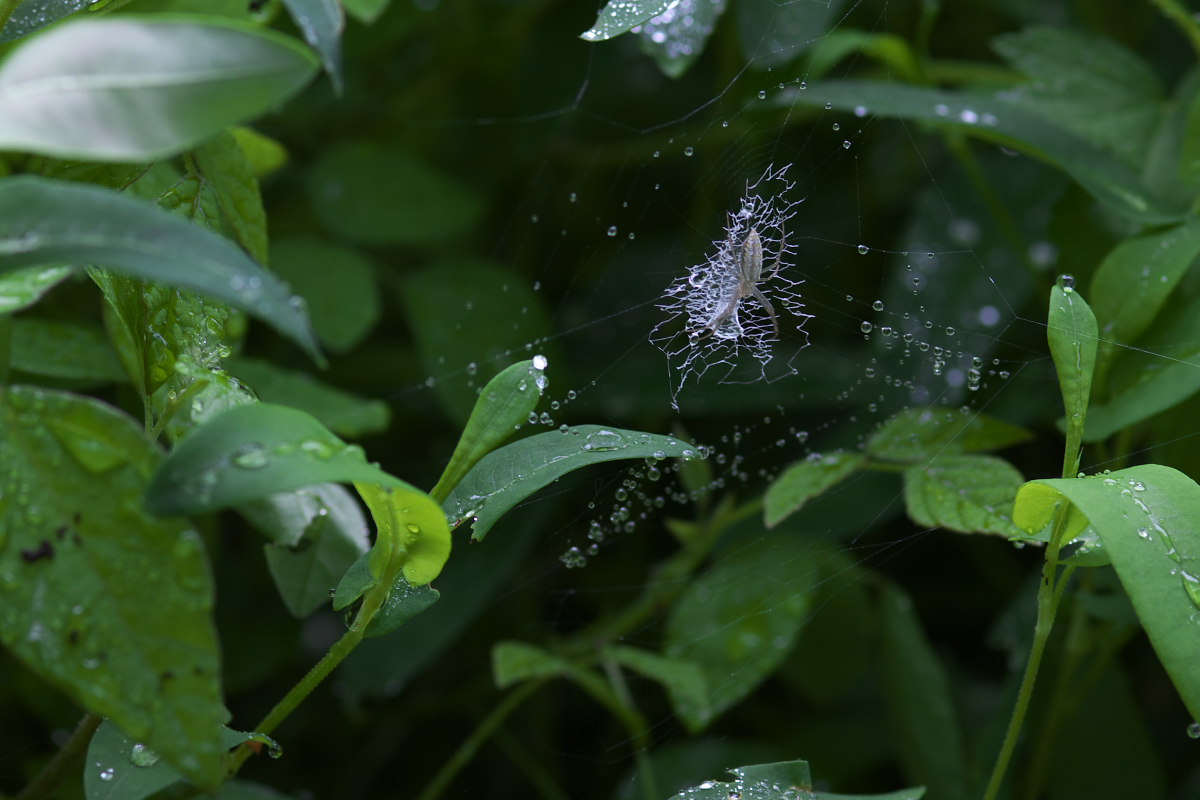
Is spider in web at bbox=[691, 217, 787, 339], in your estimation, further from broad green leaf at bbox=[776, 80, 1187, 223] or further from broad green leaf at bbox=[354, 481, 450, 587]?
broad green leaf at bbox=[354, 481, 450, 587]

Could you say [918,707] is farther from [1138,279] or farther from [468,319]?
[468,319]

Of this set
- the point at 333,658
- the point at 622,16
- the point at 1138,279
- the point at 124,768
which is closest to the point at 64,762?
the point at 124,768

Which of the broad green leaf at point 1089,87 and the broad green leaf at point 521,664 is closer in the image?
the broad green leaf at point 521,664

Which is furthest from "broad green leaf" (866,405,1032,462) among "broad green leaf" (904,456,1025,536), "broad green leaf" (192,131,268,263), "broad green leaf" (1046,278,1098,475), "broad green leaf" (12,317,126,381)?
"broad green leaf" (12,317,126,381)

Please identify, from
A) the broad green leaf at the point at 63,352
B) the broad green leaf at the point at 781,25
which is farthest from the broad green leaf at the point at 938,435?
the broad green leaf at the point at 63,352

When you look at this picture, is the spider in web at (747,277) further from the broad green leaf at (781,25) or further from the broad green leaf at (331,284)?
the broad green leaf at (331,284)

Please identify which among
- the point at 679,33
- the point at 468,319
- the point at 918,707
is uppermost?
the point at 679,33
